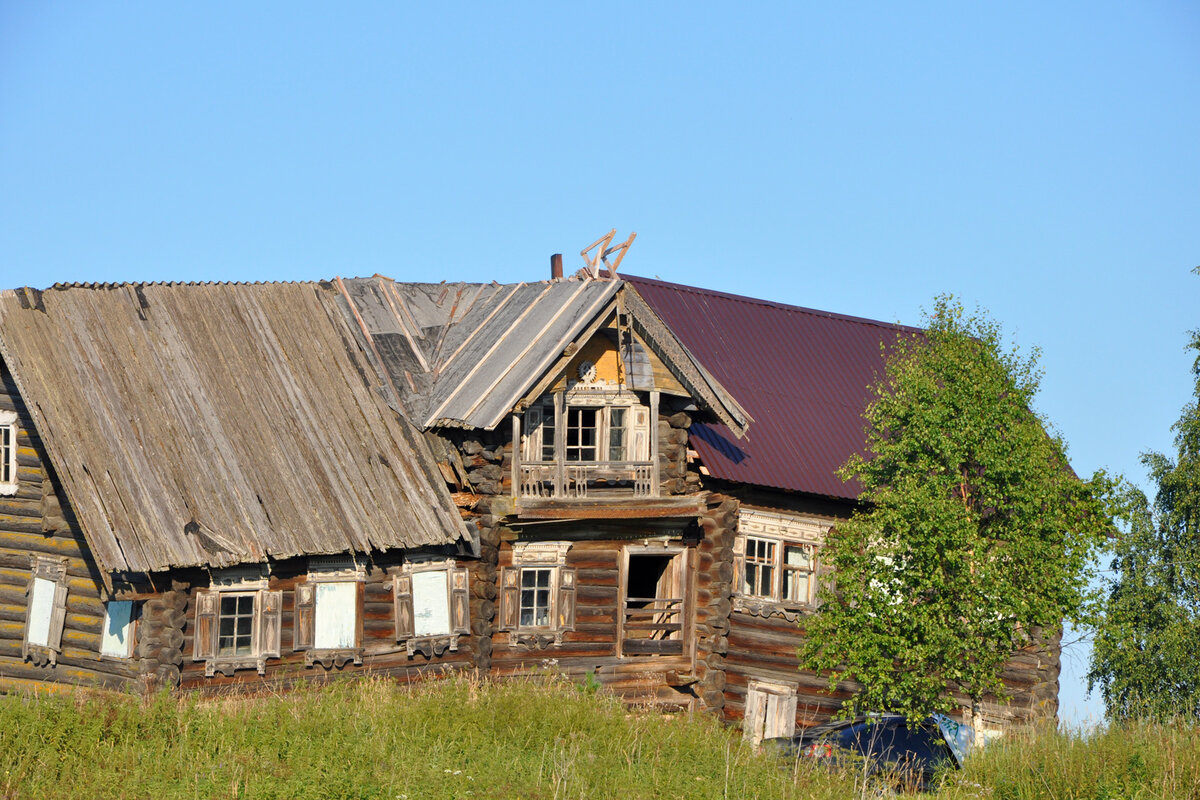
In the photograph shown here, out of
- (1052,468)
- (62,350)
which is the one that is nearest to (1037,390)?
(1052,468)

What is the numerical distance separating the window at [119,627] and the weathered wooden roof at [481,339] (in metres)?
6.52

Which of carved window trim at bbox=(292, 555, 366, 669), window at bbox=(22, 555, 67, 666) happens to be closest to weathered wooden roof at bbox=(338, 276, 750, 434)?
carved window trim at bbox=(292, 555, 366, 669)

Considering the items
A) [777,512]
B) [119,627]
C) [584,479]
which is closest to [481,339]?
[584,479]

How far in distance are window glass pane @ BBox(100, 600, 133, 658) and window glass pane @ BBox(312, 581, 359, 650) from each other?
3.00 m

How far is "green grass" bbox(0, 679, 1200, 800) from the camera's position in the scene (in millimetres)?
15648

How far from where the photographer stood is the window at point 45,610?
23.5 m

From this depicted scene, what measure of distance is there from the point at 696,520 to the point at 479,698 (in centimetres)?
879

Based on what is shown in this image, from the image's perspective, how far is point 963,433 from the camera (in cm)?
2264

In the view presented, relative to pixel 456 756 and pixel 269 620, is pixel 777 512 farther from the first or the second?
pixel 456 756

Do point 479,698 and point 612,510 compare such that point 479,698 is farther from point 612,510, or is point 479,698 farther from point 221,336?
point 221,336

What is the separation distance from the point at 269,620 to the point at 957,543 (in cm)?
1106

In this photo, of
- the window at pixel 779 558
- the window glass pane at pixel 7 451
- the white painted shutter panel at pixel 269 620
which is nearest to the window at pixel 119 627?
the white painted shutter panel at pixel 269 620

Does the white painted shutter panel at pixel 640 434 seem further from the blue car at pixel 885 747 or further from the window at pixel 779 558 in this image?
the blue car at pixel 885 747

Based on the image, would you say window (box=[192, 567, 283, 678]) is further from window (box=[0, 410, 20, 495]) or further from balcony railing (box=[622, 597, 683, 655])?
balcony railing (box=[622, 597, 683, 655])
